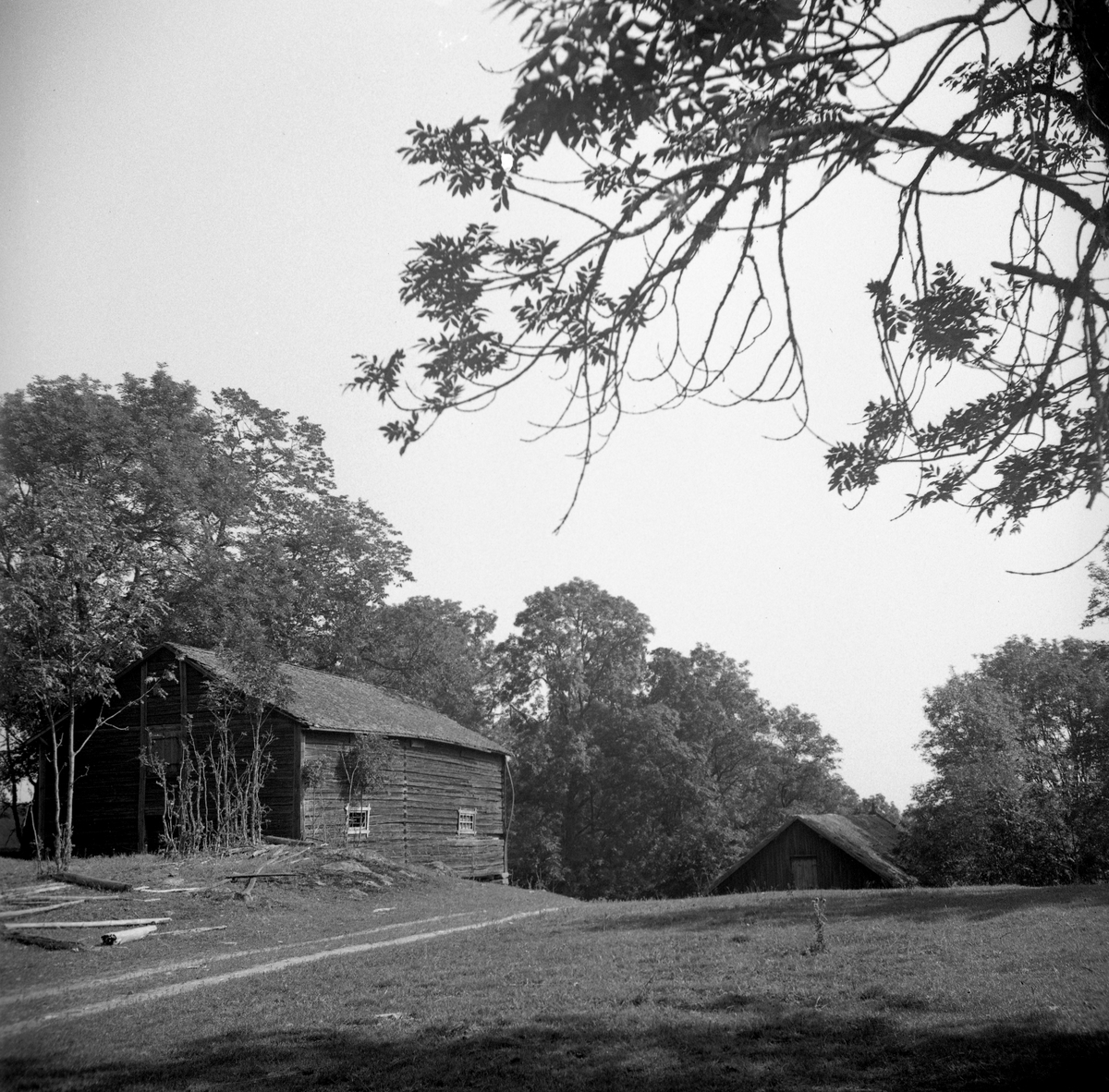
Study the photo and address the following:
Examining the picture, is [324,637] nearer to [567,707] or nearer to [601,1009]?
[567,707]

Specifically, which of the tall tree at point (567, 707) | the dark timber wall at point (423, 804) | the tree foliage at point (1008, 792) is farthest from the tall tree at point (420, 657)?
the tree foliage at point (1008, 792)

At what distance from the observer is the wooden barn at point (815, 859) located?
36.5m

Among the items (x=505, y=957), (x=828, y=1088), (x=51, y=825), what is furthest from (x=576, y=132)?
(x=51, y=825)

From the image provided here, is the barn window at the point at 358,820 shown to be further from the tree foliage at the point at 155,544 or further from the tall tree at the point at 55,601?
the tall tree at the point at 55,601

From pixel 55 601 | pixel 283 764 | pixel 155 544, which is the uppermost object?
pixel 155 544

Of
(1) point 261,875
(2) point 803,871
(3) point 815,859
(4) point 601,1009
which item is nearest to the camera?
(4) point 601,1009

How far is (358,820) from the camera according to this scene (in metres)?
27.2

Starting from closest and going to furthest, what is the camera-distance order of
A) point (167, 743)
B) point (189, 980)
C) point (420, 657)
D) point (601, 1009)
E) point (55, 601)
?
point (601, 1009) → point (189, 980) → point (55, 601) → point (167, 743) → point (420, 657)

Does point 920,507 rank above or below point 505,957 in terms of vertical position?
above

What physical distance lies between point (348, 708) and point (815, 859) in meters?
21.3

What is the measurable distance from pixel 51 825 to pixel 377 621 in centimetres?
1581

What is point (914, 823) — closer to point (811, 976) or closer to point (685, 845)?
point (685, 845)

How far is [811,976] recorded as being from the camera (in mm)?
9250

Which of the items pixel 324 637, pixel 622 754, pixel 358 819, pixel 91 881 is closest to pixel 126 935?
pixel 91 881
